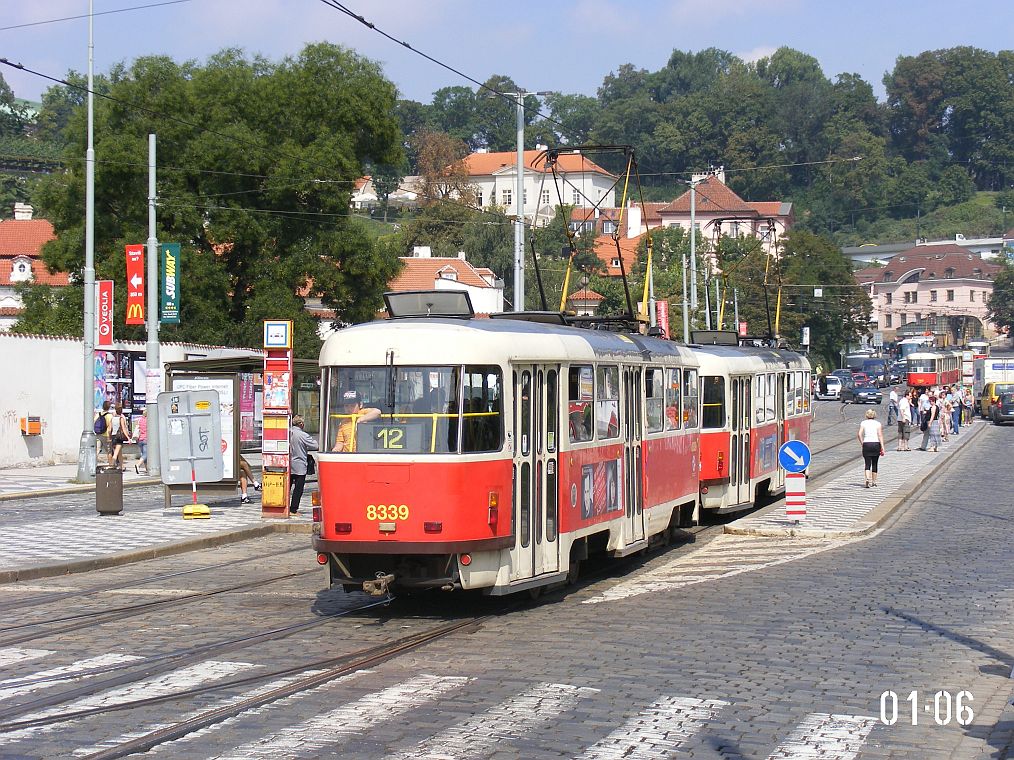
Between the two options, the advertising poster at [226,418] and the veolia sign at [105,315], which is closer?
the advertising poster at [226,418]

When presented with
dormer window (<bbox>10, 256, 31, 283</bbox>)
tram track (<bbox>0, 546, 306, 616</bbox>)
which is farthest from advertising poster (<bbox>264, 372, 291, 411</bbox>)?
dormer window (<bbox>10, 256, 31, 283</bbox>)

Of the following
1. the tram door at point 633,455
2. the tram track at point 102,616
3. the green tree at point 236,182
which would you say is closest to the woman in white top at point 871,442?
the tram door at point 633,455

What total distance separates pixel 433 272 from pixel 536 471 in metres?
84.3

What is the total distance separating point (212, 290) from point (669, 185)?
147 metres

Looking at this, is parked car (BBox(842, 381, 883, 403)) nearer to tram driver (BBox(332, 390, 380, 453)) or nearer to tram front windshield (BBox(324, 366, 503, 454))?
tram front windshield (BBox(324, 366, 503, 454))

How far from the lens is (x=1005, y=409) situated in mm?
70312

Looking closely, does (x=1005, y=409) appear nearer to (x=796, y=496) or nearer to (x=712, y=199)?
(x=796, y=496)

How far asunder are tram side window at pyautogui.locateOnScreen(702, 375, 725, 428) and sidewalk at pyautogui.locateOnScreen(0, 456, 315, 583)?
6.66m

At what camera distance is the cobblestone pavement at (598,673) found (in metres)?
8.40

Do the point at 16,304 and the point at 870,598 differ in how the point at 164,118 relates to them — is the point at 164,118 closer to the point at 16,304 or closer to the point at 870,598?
the point at 870,598

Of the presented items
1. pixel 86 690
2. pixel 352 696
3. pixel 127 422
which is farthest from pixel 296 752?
pixel 127 422

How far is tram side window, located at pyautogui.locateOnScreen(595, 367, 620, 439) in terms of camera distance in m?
15.5
